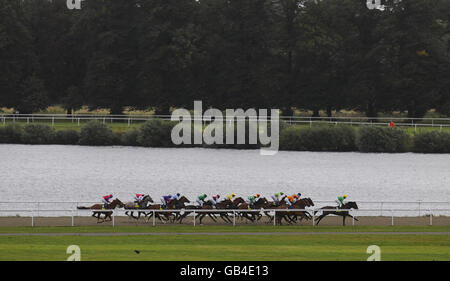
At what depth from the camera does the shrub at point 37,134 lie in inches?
2707

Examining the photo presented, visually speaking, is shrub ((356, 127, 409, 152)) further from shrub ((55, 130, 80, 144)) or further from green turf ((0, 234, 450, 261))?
green turf ((0, 234, 450, 261))

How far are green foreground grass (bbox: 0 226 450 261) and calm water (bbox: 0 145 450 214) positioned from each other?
1547cm

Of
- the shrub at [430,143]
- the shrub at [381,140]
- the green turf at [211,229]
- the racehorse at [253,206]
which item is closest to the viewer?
the green turf at [211,229]

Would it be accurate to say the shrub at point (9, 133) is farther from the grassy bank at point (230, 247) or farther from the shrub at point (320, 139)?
the grassy bank at point (230, 247)

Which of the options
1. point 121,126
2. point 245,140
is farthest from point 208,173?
point 121,126

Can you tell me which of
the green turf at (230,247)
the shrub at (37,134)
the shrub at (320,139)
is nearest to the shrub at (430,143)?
the shrub at (320,139)

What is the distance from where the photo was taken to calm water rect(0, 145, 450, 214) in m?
47.7

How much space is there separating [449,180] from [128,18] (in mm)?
44204

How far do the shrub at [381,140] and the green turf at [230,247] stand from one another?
35.6 m

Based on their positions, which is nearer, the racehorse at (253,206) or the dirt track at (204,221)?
the dirt track at (204,221)

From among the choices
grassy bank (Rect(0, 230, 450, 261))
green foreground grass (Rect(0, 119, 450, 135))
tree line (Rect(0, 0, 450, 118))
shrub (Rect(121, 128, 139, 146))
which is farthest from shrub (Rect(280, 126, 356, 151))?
grassy bank (Rect(0, 230, 450, 261))

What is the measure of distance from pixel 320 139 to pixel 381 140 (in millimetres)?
4725

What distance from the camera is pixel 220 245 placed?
26516 mm
